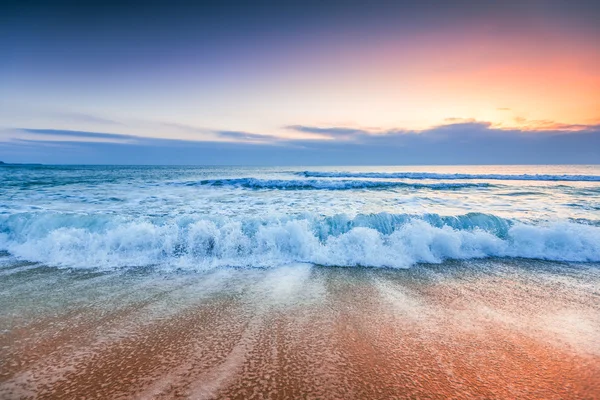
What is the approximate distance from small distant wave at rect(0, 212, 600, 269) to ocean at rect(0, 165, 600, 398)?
3 centimetres

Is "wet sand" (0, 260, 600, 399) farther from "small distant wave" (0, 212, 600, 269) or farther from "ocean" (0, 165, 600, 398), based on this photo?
"small distant wave" (0, 212, 600, 269)

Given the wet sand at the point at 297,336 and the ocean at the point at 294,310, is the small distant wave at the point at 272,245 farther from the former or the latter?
the wet sand at the point at 297,336

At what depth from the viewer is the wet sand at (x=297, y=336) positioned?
256 cm

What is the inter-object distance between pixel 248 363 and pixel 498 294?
161 inches

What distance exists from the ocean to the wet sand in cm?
2

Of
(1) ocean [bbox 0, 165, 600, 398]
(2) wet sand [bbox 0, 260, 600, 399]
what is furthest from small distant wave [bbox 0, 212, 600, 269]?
(2) wet sand [bbox 0, 260, 600, 399]

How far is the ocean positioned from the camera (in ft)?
8.64

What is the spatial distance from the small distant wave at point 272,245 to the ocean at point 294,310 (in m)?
0.03

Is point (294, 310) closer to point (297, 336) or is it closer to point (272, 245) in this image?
point (297, 336)

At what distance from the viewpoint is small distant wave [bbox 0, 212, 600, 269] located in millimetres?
6270

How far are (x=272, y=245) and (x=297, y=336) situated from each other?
356cm

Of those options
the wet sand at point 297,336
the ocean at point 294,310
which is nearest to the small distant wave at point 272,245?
the ocean at point 294,310

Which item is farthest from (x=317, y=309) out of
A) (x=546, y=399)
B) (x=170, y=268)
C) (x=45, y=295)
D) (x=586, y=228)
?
(x=586, y=228)

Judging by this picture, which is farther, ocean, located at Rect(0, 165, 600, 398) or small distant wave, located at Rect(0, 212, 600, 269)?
small distant wave, located at Rect(0, 212, 600, 269)
